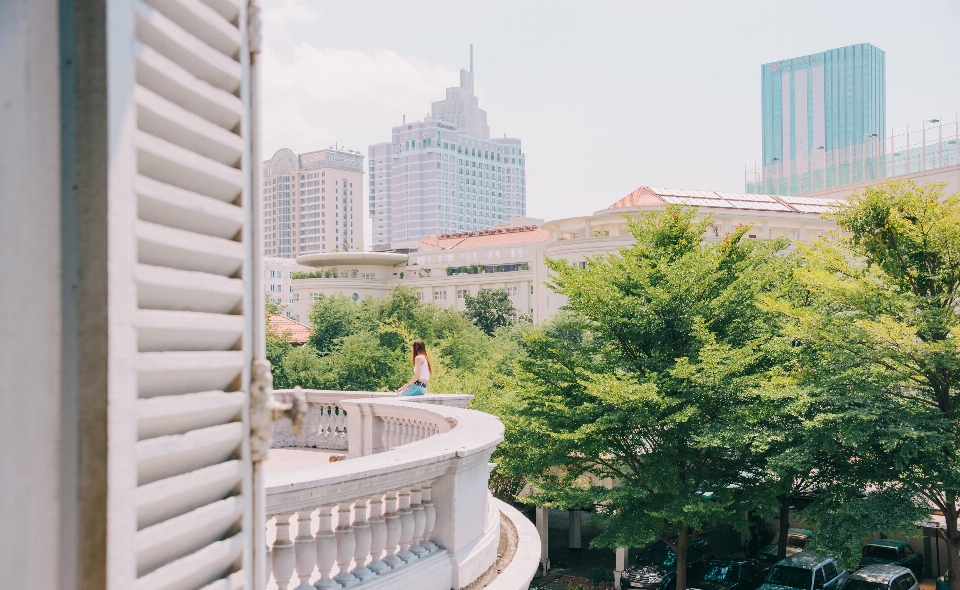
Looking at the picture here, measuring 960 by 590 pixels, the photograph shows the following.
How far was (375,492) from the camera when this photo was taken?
4.04m

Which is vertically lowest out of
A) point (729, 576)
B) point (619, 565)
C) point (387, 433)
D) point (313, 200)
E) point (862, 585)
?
point (619, 565)

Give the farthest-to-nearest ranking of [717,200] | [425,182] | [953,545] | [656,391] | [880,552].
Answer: [425,182]
[717,200]
[880,552]
[656,391]
[953,545]

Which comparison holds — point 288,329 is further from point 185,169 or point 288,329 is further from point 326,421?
point 185,169

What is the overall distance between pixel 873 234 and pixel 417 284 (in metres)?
77.6

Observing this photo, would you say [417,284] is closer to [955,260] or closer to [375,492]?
[955,260]

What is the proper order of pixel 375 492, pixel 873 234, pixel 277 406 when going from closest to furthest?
pixel 277 406, pixel 375 492, pixel 873 234

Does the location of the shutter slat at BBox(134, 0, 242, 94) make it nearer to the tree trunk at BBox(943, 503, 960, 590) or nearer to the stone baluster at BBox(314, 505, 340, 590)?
the stone baluster at BBox(314, 505, 340, 590)

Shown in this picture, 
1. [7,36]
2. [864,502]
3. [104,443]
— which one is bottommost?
[864,502]

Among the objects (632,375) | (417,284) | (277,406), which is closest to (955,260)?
(632,375)

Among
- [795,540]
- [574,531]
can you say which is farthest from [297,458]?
[795,540]

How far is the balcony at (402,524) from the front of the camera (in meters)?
3.72

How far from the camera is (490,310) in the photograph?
8162 cm

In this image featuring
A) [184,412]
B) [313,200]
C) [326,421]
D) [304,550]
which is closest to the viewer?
[184,412]

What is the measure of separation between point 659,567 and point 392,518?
19420mm
